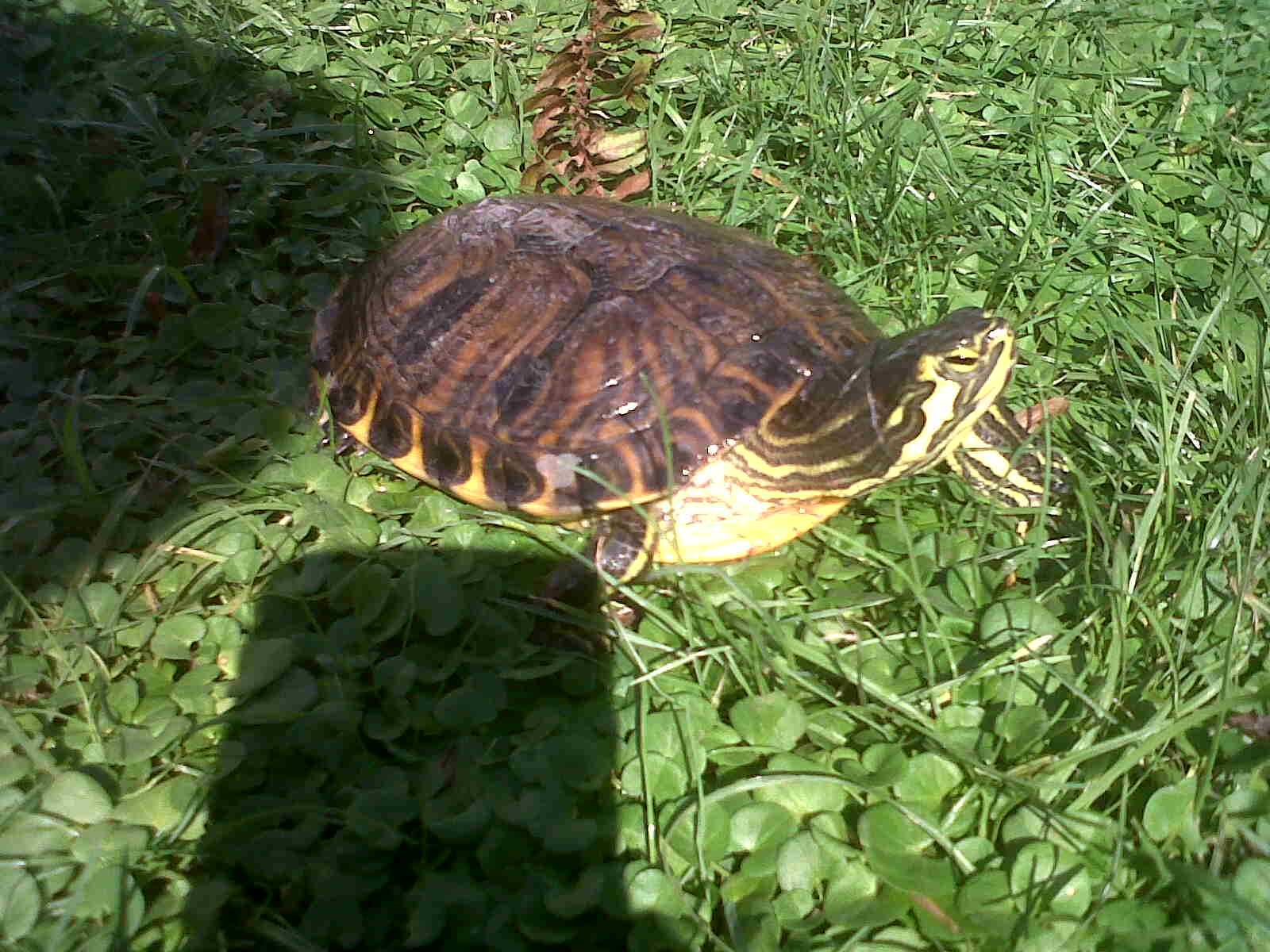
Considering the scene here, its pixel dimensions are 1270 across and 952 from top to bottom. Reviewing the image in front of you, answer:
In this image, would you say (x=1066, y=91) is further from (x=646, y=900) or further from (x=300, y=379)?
(x=646, y=900)

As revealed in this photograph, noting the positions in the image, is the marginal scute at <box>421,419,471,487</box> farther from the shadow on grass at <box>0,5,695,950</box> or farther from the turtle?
the shadow on grass at <box>0,5,695,950</box>

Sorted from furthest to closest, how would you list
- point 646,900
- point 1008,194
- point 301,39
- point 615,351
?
point 301,39 < point 1008,194 < point 615,351 < point 646,900

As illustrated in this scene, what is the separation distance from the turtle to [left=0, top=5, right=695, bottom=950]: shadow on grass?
11.5 inches

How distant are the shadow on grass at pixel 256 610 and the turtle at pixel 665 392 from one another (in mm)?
291

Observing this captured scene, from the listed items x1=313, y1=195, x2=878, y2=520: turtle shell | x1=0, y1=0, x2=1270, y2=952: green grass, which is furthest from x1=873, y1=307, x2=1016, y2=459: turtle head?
x1=0, y1=0, x2=1270, y2=952: green grass

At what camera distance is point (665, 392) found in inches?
87.0

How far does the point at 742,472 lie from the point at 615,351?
41 cm

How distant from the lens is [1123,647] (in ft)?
6.56

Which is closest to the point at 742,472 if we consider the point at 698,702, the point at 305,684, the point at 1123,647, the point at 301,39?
the point at 698,702

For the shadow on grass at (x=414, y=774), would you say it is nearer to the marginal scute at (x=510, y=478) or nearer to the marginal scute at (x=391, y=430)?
the marginal scute at (x=510, y=478)

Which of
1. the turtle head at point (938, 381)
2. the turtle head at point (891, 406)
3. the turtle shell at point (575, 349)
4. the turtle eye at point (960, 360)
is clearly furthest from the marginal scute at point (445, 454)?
the turtle eye at point (960, 360)

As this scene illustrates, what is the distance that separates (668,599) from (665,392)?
18.9 inches

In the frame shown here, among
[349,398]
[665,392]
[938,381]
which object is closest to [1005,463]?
[938,381]

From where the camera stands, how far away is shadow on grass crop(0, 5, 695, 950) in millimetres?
1749
